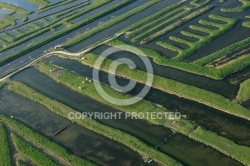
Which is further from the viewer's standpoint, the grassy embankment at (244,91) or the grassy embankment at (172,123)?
the grassy embankment at (244,91)

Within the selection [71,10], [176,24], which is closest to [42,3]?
[71,10]

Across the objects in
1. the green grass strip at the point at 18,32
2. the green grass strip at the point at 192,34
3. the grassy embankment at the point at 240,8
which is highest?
the grassy embankment at the point at 240,8

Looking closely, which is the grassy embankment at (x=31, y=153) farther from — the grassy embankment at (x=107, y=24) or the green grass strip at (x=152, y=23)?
the green grass strip at (x=152, y=23)

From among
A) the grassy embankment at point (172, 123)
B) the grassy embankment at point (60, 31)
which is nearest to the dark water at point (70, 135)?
the grassy embankment at point (172, 123)

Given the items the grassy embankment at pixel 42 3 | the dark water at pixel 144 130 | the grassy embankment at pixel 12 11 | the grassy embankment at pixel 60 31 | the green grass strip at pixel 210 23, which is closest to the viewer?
the dark water at pixel 144 130

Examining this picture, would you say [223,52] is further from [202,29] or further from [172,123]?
[172,123]

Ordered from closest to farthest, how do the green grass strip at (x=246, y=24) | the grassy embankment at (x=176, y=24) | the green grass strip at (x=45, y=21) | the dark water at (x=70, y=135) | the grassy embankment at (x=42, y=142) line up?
the dark water at (x=70, y=135) → the grassy embankment at (x=42, y=142) → the green grass strip at (x=246, y=24) → the grassy embankment at (x=176, y=24) → the green grass strip at (x=45, y=21)

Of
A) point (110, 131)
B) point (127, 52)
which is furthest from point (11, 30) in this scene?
point (110, 131)

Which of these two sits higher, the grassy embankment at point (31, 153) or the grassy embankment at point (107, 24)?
the grassy embankment at point (107, 24)
